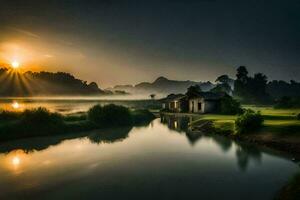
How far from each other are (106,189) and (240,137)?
23.8 metres

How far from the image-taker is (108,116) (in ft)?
194

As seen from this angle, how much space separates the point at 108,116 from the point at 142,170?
3570 cm

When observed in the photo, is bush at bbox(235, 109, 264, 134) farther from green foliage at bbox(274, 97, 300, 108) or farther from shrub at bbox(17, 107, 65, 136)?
green foliage at bbox(274, 97, 300, 108)

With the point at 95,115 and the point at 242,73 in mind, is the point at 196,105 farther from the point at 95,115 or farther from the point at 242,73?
the point at 242,73

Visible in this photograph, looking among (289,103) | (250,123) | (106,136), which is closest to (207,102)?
(289,103)

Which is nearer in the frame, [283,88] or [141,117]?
[141,117]

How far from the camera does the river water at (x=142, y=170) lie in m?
18.9

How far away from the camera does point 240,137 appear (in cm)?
3772

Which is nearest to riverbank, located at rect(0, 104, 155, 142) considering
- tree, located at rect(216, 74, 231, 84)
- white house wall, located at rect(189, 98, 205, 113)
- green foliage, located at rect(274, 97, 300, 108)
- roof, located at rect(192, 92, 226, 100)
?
white house wall, located at rect(189, 98, 205, 113)

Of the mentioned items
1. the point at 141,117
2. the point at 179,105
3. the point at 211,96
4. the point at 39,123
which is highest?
the point at 211,96

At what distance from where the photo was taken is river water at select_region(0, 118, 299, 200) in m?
18.9

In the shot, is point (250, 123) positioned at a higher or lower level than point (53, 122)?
higher

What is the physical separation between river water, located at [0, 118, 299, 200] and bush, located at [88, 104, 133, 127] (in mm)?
17566

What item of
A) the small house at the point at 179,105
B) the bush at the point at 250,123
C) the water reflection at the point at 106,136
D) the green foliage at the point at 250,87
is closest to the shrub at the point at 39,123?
the water reflection at the point at 106,136
